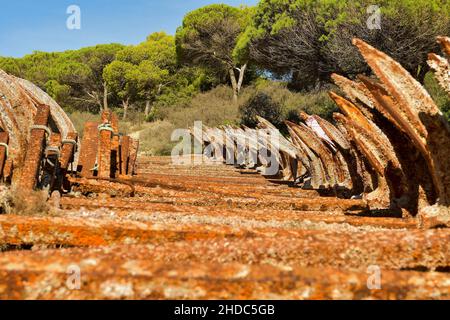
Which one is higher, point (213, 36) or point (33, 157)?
point (213, 36)

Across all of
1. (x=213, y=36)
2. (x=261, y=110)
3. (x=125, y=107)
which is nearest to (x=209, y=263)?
(x=261, y=110)

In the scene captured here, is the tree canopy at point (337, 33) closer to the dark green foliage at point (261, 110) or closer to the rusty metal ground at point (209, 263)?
the dark green foliage at point (261, 110)

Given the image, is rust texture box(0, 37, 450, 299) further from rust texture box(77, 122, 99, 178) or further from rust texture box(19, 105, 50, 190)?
rust texture box(77, 122, 99, 178)

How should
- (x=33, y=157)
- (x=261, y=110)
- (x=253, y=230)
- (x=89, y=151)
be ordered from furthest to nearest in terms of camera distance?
(x=261, y=110), (x=89, y=151), (x=33, y=157), (x=253, y=230)

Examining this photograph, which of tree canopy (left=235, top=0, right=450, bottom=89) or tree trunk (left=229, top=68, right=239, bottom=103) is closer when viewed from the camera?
tree canopy (left=235, top=0, right=450, bottom=89)

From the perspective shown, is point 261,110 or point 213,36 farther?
point 213,36

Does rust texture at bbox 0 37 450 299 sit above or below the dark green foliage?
below

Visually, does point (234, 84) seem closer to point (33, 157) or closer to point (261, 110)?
point (261, 110)

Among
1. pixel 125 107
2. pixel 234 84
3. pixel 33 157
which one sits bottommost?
pixel 33 157

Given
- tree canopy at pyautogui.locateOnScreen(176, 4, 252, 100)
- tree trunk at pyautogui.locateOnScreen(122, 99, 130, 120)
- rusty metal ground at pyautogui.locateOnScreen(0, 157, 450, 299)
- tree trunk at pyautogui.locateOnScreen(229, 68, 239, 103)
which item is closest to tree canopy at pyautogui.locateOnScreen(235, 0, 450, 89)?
tree canopy at pyautogui.locateOnScreen(176, 4, 252, 100)

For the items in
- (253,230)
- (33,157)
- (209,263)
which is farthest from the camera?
(33,157)

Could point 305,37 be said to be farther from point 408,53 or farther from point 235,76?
point 235,76

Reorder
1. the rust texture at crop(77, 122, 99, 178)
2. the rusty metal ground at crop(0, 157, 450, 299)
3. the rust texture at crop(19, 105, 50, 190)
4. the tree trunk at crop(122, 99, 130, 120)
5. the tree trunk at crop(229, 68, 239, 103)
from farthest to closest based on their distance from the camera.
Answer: the tree trunk at crop(122, 99, 130, 120) < the tree trunk at crop(229, 68, 239, 103) < the rust texture at crop(77, 122, 99, 178) < the rust texture at crop(19, 105, 50, 190) < the rusty metal ground at crop(0, 157, 450, 299)
